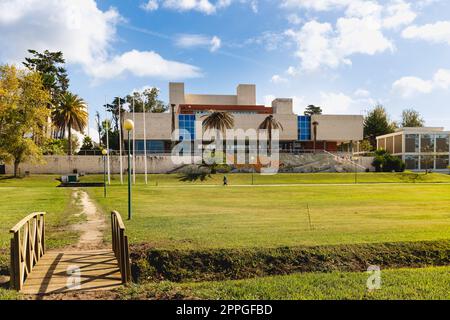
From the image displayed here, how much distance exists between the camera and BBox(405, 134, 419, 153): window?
79.4 meters

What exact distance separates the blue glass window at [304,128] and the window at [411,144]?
2002 cm

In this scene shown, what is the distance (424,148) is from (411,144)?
2616 millimetres

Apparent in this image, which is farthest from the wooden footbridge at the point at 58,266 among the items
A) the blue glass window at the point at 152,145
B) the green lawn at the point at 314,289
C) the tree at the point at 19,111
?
the blue glass window at the point at 152,145

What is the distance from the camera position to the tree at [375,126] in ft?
339

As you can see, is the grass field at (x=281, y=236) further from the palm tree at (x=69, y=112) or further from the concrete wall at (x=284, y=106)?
the concrete wall at (x=284, y=106)

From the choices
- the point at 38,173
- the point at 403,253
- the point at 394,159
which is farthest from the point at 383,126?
the point at 403,253

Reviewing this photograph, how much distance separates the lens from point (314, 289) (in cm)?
712

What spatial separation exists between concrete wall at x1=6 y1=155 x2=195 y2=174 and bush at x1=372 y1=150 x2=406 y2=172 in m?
36.7

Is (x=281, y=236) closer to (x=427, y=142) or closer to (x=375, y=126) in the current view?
(x=427, y=142)

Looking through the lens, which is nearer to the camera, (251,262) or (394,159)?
(251,262)

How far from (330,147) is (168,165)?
136ft
